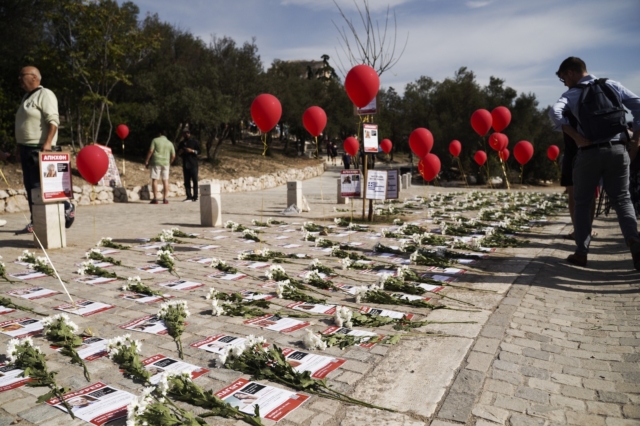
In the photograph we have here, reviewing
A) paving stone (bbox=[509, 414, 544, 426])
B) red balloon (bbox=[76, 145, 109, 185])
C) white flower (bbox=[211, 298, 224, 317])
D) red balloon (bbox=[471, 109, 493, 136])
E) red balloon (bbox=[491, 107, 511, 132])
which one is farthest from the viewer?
red balloon (bbox=[491, 107, 511, 132])

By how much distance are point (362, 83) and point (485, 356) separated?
246 inches

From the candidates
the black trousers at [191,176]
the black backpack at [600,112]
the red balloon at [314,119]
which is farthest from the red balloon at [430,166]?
the black trousers at [191,176]

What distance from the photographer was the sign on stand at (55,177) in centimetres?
676

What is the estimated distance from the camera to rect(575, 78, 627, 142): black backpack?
16.8 ft

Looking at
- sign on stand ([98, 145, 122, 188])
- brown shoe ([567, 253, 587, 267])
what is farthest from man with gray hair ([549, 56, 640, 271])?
sign on stand ([98, 145, 122, 188])

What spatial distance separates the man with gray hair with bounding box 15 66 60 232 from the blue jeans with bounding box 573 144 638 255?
7.18 metres

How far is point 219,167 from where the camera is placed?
24.7 m

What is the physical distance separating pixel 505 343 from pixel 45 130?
7.01 metres

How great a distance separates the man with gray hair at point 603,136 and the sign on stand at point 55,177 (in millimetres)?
6755

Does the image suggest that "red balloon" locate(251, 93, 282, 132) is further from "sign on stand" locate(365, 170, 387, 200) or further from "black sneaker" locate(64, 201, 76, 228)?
"black sneaker" locate(64, 201, 76, 228)

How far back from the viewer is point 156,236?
8570mm

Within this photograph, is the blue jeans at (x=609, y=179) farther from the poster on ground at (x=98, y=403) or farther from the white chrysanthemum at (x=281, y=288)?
the poster on ground at (x=98, y=403)

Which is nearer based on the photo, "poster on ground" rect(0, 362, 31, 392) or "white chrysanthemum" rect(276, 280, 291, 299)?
"poster on ground" rect(0, 362, 31, 392)

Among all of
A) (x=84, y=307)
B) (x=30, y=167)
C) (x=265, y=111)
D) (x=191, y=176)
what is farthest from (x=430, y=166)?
(x=84, y=307)
